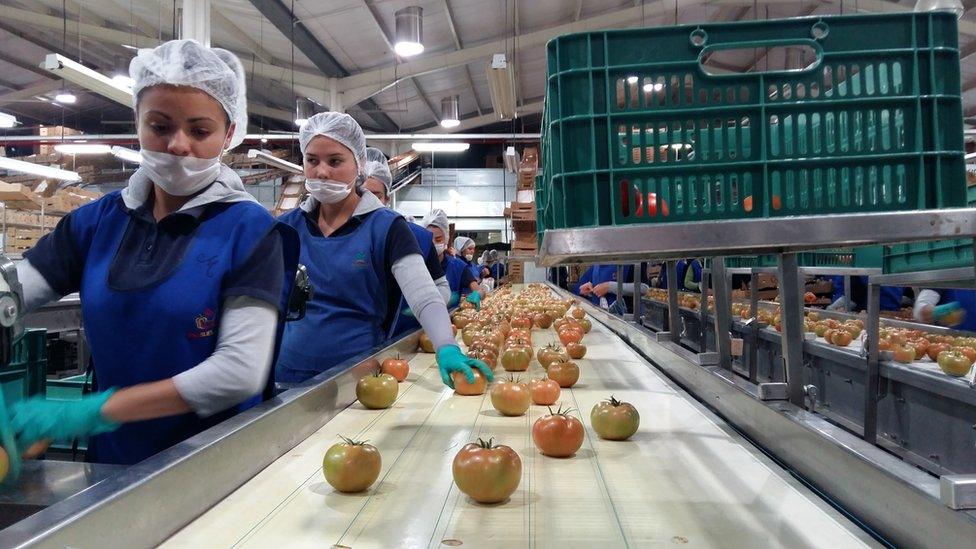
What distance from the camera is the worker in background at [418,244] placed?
11.5 feet

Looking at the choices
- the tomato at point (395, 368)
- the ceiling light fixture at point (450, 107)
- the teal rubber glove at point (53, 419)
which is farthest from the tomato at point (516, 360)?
the ceiling light fixture at point (450, 107)

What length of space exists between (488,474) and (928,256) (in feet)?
13.1

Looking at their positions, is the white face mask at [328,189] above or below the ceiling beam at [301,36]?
below

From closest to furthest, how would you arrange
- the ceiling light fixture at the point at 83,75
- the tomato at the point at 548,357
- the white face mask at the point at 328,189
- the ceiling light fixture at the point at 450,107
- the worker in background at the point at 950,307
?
the tomato at the point at 548,357 < the white face mask at the point at 328,189 < the worker in background at the point at 950,307 < the ceiling light fixture at the point at 83,75 < the ceiling light fixture at the point at 450,107

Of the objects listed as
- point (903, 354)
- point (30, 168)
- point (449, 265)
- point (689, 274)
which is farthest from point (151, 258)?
point (30, 168)

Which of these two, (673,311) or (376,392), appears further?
(673,311)

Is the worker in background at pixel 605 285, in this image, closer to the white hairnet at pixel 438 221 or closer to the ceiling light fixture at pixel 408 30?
the white hairnet at pixel 438 221

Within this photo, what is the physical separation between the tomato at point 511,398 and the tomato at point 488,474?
688 millimetres

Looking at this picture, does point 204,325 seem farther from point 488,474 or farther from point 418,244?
point 418,244

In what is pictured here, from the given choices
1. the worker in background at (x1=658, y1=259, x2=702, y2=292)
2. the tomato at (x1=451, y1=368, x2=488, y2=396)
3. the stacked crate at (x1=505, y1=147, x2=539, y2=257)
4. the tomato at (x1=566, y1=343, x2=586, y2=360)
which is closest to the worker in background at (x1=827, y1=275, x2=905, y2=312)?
the worker in background at (x1=658, y1=259, x2=702, y2=292)

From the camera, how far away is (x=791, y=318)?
1791mm

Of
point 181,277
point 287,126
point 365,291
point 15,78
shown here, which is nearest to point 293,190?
point 287,126

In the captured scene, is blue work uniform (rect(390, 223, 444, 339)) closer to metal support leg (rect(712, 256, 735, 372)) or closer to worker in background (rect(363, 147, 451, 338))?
worker in background (rect(363, 147, 451, 338))

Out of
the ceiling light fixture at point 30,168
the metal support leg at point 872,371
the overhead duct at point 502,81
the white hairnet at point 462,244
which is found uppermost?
the overhead duct at point 502,81
